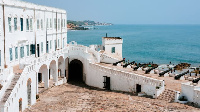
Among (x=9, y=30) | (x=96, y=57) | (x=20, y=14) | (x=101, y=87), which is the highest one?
(x=20, y=14)

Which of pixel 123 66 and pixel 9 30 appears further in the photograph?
pixel 123 66

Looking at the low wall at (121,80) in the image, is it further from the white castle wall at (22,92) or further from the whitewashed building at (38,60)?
the white castle wall at (22,92)

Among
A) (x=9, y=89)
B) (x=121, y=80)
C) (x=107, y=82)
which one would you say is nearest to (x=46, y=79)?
(x=107, y=82)

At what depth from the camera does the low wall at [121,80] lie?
29.0 meters

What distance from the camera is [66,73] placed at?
4278 centimetres

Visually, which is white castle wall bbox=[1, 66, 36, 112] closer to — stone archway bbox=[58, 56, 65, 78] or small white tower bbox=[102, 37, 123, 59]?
stone archway bbox=[58, 56, 65, 78]

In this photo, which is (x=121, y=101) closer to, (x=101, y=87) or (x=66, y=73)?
(x=101, y=87)

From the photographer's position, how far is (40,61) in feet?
99.6

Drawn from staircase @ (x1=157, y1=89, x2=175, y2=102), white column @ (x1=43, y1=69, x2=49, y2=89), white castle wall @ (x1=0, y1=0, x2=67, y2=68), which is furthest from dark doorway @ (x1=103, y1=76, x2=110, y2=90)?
white castle wall @ (x1=0, y1=0, x2=67, y2=68)

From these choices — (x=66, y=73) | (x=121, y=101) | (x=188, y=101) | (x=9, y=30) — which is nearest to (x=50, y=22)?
(x=66, y=73)

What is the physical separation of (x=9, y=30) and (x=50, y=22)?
474 inches

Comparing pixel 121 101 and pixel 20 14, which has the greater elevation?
pixel 20 14

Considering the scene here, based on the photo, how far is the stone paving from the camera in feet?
79.4

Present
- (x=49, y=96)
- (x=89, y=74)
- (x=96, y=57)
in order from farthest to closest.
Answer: (x=96, y=57) < (x=89, y=74) < (x=49, y=96)
